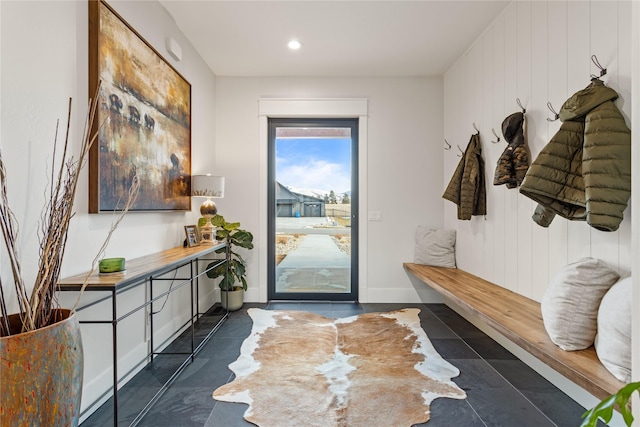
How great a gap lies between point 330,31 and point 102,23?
179 centimetres

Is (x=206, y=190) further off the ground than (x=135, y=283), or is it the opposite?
(x=206, y=190)

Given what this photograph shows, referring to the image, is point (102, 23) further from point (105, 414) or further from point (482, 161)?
point (482, 161)

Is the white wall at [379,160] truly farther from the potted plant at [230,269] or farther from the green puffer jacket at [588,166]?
the green puffer jacket at [588,166]

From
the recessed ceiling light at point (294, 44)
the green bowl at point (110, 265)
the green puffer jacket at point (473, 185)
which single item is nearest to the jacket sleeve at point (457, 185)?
the green puffer jacket at point (473, 185)

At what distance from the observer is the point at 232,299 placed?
3.59 metres

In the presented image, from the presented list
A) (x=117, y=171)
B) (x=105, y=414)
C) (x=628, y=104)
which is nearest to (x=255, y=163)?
(x=117, y=171)

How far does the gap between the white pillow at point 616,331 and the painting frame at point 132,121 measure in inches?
100

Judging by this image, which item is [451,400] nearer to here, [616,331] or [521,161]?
[616,331]

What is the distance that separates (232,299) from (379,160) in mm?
2349

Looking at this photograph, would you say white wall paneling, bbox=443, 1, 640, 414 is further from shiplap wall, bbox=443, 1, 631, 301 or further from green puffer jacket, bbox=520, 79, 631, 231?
green puffer jacket, bbox=520, 79, 631, 231

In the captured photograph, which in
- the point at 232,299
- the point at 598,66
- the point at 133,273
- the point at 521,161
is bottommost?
the point at 232,299

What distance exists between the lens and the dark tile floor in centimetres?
175

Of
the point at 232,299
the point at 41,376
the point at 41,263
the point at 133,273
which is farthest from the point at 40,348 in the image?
the point at 232,299

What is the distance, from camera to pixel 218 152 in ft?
12.9
